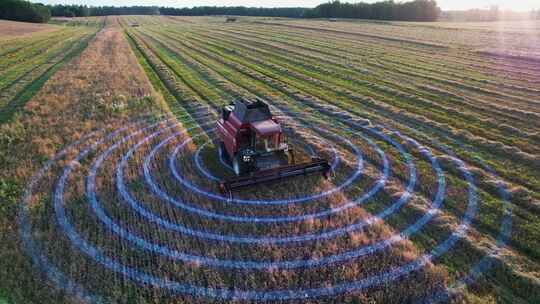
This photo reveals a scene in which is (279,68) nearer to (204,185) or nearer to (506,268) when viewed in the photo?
(204,185)

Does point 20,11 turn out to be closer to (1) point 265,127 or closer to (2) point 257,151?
(2) point 257,151

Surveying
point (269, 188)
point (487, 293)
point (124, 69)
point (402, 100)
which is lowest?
point (487, 293)

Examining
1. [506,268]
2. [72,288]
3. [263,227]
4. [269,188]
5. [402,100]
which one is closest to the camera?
[72,288]

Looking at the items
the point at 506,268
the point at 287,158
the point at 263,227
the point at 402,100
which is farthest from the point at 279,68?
the point at 506,268

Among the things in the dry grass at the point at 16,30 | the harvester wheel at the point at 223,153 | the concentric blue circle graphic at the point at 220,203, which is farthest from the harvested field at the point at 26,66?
the dry grass at the point at 16,30

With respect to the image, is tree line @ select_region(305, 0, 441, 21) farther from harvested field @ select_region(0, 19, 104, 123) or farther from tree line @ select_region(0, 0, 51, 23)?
harvested field @ select_region(0, 19, 104, 123)

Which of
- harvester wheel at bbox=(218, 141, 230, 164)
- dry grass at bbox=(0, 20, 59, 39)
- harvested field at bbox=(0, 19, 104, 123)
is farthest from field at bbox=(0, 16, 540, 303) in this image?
dry grass at bbox=(0, 20, 59, 39)
